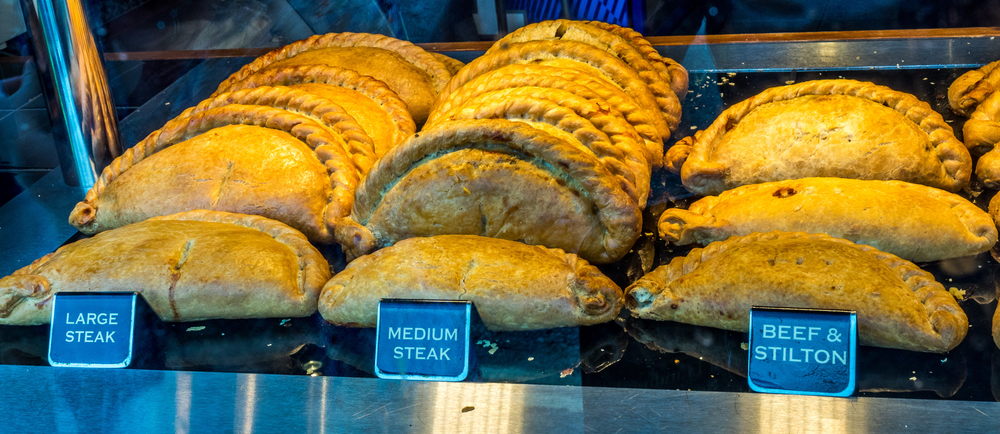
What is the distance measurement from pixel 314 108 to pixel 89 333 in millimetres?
770

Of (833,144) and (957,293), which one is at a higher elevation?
(833,144)

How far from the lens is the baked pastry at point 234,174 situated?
1.57 metres

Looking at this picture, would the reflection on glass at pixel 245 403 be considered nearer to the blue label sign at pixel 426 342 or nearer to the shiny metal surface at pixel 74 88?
the blue label sign at pixel 426 342

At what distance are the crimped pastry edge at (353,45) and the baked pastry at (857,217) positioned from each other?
1.03 meters

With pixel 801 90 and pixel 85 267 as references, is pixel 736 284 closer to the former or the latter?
pixel 801 90

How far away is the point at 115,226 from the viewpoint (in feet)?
5.49

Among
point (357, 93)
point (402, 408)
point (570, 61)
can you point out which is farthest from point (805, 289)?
point (357, 93)

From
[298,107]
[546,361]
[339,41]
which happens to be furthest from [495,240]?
[339,41]

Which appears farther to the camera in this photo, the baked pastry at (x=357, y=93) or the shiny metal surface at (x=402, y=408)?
the baked pastry at (x=357, y=93)

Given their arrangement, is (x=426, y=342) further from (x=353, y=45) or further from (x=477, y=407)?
(x=353, y=45)

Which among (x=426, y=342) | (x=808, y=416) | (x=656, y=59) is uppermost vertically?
(x=656, y=59)

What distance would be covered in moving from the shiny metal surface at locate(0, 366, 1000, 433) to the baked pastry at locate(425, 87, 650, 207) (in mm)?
492

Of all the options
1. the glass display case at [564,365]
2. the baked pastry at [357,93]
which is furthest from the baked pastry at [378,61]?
the glass display case at [564,365]

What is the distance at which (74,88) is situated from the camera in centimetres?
175
